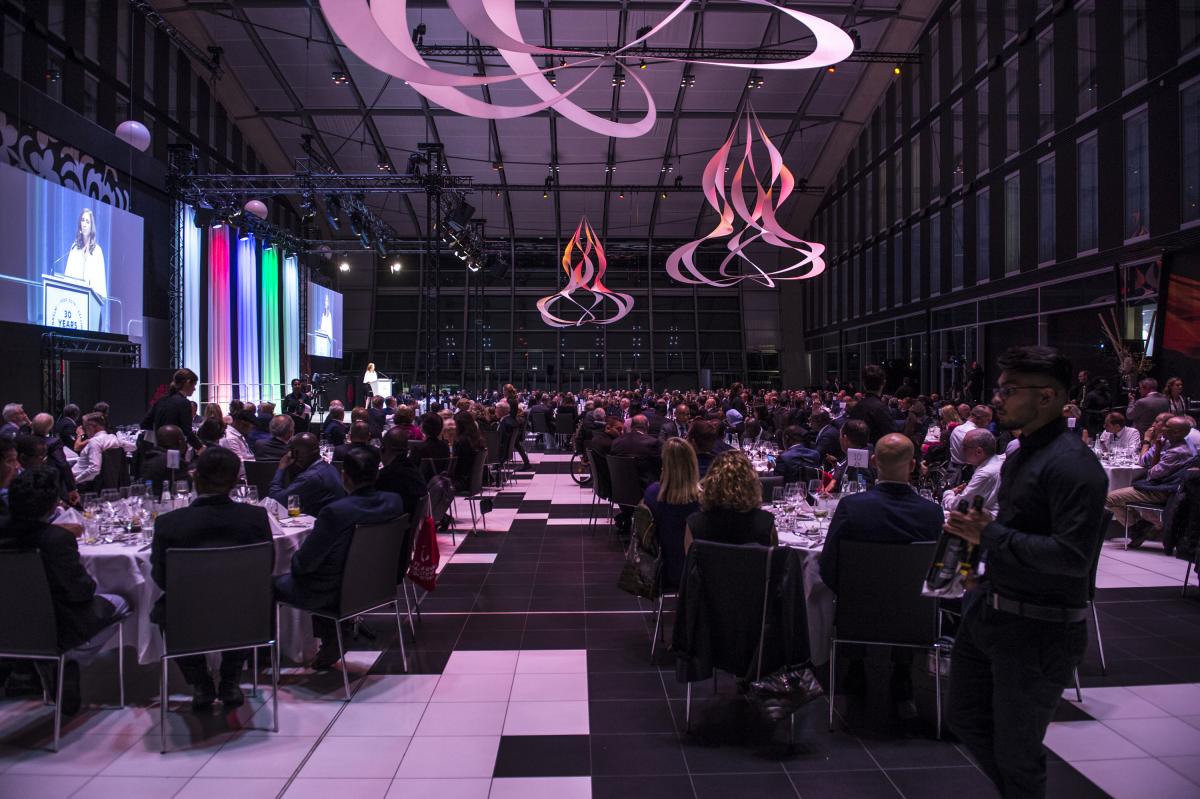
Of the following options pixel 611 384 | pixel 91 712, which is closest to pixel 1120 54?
pixel 91 712

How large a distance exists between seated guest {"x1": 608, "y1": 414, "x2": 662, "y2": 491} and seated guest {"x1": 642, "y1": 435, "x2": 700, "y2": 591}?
8.02ft

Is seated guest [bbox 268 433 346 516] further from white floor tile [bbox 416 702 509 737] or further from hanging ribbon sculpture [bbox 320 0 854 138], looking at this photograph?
hanging ribbon sculpture [bbox 320 0 854 138]

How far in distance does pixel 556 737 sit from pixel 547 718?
0.20 m

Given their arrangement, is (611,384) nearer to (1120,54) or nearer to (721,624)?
(1120,54)

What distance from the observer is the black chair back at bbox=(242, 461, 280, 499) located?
6812 mm

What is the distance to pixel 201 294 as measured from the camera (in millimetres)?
16578

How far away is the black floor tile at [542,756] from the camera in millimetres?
3113

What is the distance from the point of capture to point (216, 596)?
3350 mm

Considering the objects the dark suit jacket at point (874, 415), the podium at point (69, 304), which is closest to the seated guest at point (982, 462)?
the dark suit jacket at point (874, 415)

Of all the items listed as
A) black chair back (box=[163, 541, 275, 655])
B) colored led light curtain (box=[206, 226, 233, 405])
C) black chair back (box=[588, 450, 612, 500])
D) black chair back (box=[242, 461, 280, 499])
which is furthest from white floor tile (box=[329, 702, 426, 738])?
colored led light curtain (box=[206, 226, 233, 405])

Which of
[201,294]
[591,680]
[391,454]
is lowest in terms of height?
[591,680]

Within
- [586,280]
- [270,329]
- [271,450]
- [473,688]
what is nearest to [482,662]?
[473,688]

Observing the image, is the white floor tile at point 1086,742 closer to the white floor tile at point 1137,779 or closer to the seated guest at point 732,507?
the white floor tile at point 1137,779

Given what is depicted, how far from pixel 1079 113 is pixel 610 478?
9876 millimetres
